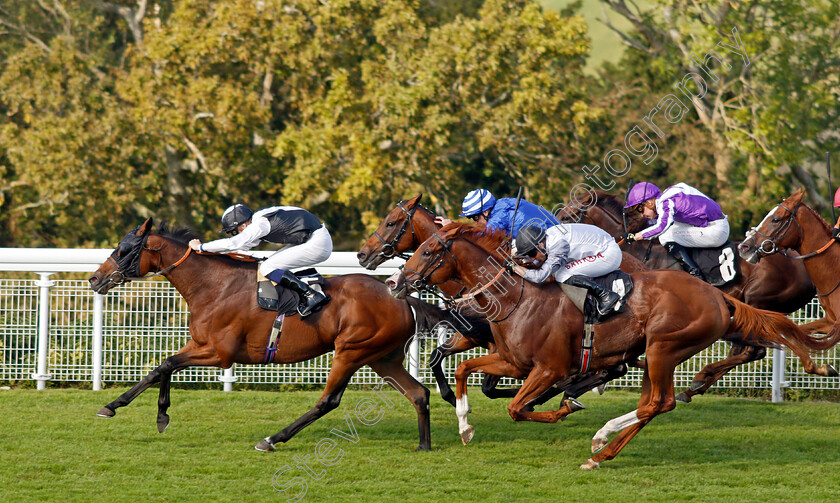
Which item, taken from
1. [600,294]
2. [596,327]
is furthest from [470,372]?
[600,294]

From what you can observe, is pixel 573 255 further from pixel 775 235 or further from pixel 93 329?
pixel 93 329

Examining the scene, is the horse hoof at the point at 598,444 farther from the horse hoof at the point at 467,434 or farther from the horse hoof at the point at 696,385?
the horse hoof at the point at 696,385

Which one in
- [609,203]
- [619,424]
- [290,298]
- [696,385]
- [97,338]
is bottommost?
[619,424]

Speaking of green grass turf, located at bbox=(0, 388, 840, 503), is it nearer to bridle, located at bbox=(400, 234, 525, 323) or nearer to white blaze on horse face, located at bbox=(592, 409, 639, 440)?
white blaze on horse face, located at bbox=(592, 409, 639, 440)

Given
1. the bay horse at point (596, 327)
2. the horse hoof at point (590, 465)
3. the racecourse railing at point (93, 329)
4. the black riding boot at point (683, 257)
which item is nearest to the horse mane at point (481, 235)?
the bay horse at point (596, 327)

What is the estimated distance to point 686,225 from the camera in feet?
23.0

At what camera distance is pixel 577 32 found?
13352 millimetres

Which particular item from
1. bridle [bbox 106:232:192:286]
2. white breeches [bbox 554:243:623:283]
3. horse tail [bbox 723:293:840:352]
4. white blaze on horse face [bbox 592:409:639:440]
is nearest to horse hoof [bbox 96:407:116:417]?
bridle [bbox 106:232:192:286]

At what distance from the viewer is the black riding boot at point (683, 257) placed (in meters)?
6.99

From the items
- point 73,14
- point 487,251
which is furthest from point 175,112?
point 487,251

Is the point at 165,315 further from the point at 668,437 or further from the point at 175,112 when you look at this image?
the point at 175,112

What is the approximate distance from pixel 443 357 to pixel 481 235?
4.09 ft

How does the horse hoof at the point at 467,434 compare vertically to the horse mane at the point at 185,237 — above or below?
below

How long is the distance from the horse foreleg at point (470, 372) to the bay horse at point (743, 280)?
180 cm
